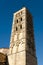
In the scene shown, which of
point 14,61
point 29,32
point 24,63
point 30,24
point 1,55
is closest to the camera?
point 24,63

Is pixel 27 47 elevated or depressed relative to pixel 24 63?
elevated

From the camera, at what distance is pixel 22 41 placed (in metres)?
20.4

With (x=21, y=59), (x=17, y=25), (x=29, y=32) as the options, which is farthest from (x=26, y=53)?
Answer: (x=17, y=25)

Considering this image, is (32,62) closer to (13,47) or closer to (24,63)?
(24,63)

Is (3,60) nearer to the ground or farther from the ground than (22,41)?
nearer to the ground

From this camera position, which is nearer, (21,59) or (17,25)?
(21,59)

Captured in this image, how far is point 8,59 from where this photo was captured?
66.6 feet

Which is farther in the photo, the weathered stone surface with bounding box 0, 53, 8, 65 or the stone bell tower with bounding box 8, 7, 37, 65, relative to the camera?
the weathered stone surface with bounding box 0, 53, 8, 65

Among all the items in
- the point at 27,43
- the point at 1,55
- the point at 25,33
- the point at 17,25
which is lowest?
the point at 1,55

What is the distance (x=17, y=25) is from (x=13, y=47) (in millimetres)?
4196

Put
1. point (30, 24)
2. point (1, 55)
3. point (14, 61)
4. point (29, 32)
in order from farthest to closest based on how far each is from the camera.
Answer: point (30, 24)
point (29, 32)
point (1, 55)
point (14, 61)

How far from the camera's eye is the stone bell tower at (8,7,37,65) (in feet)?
61.8

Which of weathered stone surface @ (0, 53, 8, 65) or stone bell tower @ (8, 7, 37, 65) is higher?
stone bell tower @ (8, 7, 37, 65)

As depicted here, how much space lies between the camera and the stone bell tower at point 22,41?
1884 centimetres
